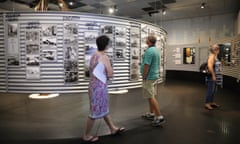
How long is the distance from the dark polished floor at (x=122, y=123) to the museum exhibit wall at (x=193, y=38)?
225 inches

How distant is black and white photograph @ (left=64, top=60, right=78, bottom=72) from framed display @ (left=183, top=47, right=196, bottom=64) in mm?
7741

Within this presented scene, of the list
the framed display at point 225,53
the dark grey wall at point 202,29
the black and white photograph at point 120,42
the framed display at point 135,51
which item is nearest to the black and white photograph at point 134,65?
the framed display at point 135,51

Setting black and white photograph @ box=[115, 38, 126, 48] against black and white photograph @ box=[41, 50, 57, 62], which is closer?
black and white photograph @ box=[41, 50, 57, 62]

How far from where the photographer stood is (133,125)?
10.7 ft

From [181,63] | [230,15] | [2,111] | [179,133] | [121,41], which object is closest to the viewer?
[179,133]

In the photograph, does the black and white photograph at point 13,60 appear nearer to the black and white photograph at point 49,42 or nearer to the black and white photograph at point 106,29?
the black and white photograph at point 49,42

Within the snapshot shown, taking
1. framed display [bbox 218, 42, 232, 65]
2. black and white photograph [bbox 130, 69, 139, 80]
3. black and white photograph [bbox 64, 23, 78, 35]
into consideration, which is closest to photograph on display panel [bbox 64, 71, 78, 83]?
black and white photograph [bbox 64, 23, 78, 35]

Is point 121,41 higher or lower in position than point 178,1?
lower

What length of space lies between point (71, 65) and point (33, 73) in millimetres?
1013

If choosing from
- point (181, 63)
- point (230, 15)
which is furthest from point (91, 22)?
point (230, 15)

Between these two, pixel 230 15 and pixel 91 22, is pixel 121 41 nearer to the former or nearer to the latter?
pixel 91 22

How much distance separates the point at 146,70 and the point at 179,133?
1.17 metres

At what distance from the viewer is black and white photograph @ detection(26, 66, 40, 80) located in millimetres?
4824

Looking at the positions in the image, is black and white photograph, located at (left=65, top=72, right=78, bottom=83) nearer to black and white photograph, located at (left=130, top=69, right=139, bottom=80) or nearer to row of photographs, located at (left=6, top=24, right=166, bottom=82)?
row of photographs, located at (left=6, top=24, right=166, bottom=82)
